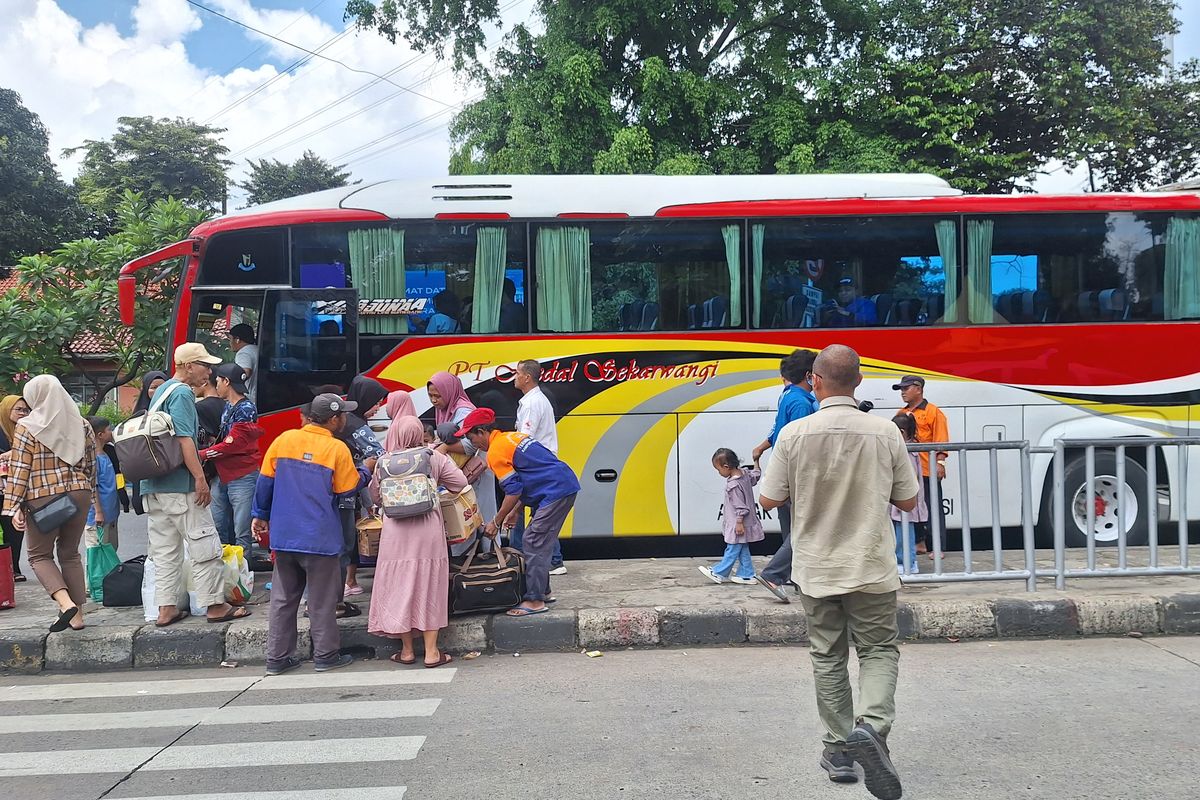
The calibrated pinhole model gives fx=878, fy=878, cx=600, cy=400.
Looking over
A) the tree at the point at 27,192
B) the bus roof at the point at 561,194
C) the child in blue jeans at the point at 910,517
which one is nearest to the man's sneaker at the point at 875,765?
the child in blue jeans at the point at 910,517

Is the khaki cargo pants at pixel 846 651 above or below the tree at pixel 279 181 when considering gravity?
below

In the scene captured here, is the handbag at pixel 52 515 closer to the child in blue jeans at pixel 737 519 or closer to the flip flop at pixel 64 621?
the flip flop at pixel 64 621

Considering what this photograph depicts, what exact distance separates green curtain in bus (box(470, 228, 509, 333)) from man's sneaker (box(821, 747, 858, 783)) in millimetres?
5212

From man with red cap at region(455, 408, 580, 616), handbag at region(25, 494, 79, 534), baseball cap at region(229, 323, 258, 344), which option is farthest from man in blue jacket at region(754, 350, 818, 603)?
handbag at region(25, 494, 79, 534)

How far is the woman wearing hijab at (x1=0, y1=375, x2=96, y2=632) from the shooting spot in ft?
19.9

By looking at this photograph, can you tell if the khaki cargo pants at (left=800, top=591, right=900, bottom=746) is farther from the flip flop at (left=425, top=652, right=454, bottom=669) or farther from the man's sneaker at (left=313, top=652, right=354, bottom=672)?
the man's sneaker at (left=313, top=652, right=354, bottom=672)

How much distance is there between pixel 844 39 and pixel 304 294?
12.7 metres

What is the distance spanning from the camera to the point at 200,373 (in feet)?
21.3

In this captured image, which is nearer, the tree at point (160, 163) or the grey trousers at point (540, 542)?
the grey trousers at point (540, 542)

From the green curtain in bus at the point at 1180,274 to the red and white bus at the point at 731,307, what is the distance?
0.02 m

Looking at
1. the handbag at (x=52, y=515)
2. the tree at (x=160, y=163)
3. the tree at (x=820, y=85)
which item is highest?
the tree at (x=160, y=163)

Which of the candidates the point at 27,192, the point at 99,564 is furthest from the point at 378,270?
the point at 27,192

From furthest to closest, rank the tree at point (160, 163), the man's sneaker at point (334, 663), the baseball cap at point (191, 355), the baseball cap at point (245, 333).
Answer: the tree at point (160, 163) < the baseball cap at point (245, 333) < the baseball cap at point (191, 355) < the man's sneaker at point (334, 663)

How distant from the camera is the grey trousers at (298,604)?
5453 mm
